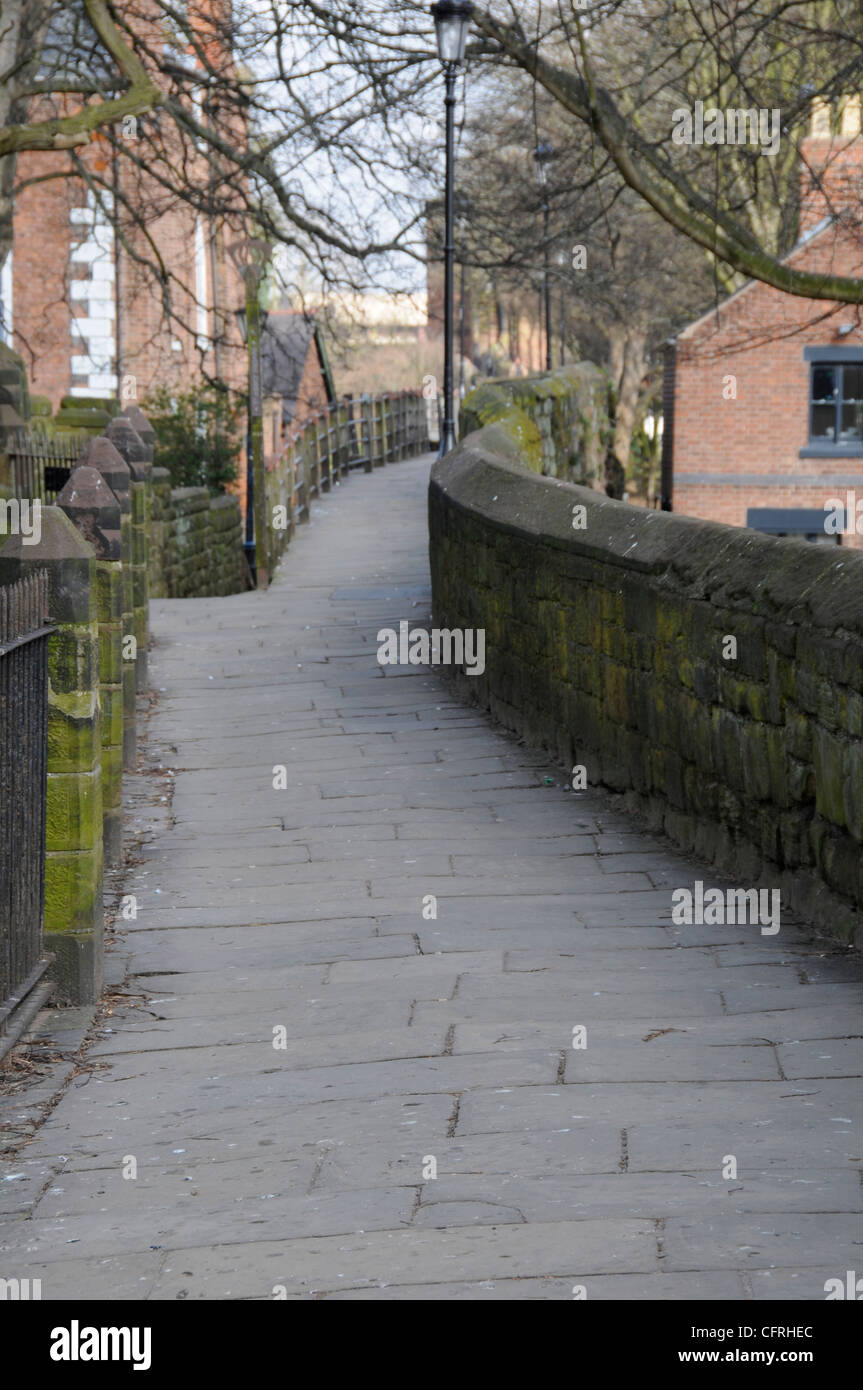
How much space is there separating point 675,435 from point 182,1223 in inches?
1150

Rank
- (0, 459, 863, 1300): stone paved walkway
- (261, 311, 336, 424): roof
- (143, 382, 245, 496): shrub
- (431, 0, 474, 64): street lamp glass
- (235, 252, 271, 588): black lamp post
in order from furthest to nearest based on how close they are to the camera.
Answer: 1. (261, 311, 336, 424): roof
2. (143, 382, 245, 496): shrub
3. (235, 252, 271, 588): black lamp post
4. (431, 0, 474, 64): street lamp glass
5. (0, 459, 863, 1300): stone paved walkway

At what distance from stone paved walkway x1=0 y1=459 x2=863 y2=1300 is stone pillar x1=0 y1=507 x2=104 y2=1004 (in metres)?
0.26

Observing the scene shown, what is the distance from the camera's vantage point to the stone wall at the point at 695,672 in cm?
593

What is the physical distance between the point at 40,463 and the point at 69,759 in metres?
9.34

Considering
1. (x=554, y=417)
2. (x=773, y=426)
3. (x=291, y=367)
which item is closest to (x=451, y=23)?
(x=554, y=417)

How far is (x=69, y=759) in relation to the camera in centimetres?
563

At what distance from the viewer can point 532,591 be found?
30.1 feet

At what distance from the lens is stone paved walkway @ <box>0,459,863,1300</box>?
364 cm
